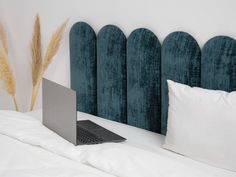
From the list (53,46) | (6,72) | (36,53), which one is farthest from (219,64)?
(6,72)

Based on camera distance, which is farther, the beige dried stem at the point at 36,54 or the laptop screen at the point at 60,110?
the beige dried stem at the point at 36,54

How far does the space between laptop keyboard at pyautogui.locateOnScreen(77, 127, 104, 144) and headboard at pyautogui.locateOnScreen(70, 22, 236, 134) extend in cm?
37

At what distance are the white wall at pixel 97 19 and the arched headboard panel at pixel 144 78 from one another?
0.09 m

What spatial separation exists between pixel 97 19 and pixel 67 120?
2.94 feet

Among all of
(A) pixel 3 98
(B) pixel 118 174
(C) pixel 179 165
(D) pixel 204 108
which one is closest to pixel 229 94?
(D) pixel 204 108

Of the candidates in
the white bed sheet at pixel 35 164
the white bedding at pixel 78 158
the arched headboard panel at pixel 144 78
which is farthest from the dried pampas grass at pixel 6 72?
the white bed sheet at pixel 35 164

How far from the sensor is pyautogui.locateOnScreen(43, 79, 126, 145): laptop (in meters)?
2.04

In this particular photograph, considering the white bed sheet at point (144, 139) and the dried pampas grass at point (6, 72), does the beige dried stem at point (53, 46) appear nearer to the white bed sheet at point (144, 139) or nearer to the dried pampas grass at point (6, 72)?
the dried pampas grass at point (6, 72)

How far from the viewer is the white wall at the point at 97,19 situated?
2.14 meters

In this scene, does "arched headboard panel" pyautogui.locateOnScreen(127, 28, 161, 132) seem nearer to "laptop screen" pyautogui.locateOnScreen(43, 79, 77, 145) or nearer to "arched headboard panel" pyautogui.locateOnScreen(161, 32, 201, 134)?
"arched headboard panel" pyautogui.locateOnScreen(161, 32, 201, 134)

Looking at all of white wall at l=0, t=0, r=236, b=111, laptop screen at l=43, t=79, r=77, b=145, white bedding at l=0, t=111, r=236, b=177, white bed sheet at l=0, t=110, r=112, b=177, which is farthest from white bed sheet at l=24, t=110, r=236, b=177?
white wall at l=0, t=0, r=236, b=111

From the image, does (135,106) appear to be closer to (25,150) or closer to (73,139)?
(73,139)

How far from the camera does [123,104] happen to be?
260cm

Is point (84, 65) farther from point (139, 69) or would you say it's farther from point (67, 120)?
point (67, 120)
